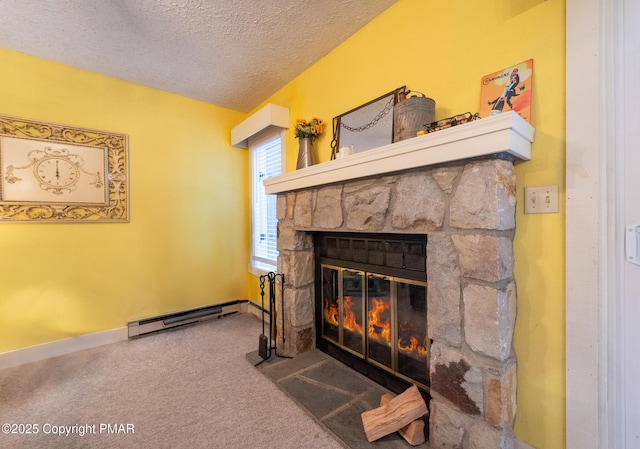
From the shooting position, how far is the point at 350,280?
2047mm

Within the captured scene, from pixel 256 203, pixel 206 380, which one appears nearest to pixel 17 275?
pixel 206 380

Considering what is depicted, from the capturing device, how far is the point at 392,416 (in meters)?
1.40

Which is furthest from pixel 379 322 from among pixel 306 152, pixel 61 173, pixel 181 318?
pixel 61 173

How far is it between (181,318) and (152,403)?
1296mm

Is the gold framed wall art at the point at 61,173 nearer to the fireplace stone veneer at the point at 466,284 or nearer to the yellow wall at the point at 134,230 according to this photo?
the yellow wall at the point at 134,230

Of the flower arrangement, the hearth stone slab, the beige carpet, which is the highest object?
the flower arrangement

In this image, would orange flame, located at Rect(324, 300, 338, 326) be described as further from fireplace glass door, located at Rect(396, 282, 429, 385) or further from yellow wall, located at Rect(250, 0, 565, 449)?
yellow wall, located at Rect(250, 0, 565, 449)

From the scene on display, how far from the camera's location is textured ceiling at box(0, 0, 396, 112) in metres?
1.76

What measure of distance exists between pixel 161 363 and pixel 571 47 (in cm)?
320

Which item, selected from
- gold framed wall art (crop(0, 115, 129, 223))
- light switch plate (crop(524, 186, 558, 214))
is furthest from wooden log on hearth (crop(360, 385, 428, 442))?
gold framed wall art (crop(0, 115, 129, 223))

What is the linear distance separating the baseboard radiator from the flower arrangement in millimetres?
2258

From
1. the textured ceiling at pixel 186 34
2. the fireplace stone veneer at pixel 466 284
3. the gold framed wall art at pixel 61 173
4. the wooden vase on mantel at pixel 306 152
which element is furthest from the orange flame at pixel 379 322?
the gold framed wall art at pixel 61 173

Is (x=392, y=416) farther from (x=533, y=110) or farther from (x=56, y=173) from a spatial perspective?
(x=56, y=173)

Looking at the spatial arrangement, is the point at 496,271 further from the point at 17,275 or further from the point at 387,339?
the point at 17,275
